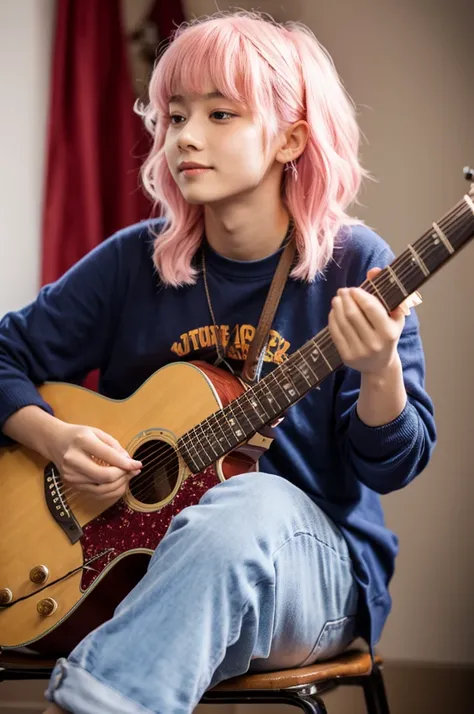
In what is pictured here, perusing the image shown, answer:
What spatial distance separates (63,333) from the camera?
59.8 inches

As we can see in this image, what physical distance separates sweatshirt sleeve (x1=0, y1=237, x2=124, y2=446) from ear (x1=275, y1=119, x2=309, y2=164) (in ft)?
1.09

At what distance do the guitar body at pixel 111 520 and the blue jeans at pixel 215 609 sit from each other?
13 centimetres

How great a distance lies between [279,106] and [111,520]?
65 centimetres

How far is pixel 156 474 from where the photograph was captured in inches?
50.3

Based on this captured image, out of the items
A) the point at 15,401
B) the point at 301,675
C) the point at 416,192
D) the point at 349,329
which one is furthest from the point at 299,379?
the point at 416,192

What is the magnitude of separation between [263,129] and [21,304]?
818 millimetres

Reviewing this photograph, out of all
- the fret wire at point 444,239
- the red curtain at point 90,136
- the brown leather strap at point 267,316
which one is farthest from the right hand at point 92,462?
the red curtain at point 90,136

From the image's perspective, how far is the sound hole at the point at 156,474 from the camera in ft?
4.12

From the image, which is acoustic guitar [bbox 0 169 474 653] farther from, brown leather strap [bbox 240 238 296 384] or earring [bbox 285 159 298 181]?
earring [bbox 285 159 298 181]

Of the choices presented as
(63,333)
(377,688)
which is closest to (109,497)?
(63,333)

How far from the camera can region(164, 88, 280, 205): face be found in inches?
52.2

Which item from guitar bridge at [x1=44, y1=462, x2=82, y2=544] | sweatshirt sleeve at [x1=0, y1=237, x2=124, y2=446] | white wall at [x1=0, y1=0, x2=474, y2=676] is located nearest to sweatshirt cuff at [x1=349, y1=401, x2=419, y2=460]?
guitar bridge at [x1=44, y1=462, x2=82, y2=544]

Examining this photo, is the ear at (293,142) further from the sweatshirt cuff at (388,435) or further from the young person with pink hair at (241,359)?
the sweatshirt cuff at (388,435)

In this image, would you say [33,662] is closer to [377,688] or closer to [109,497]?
[109,497]
